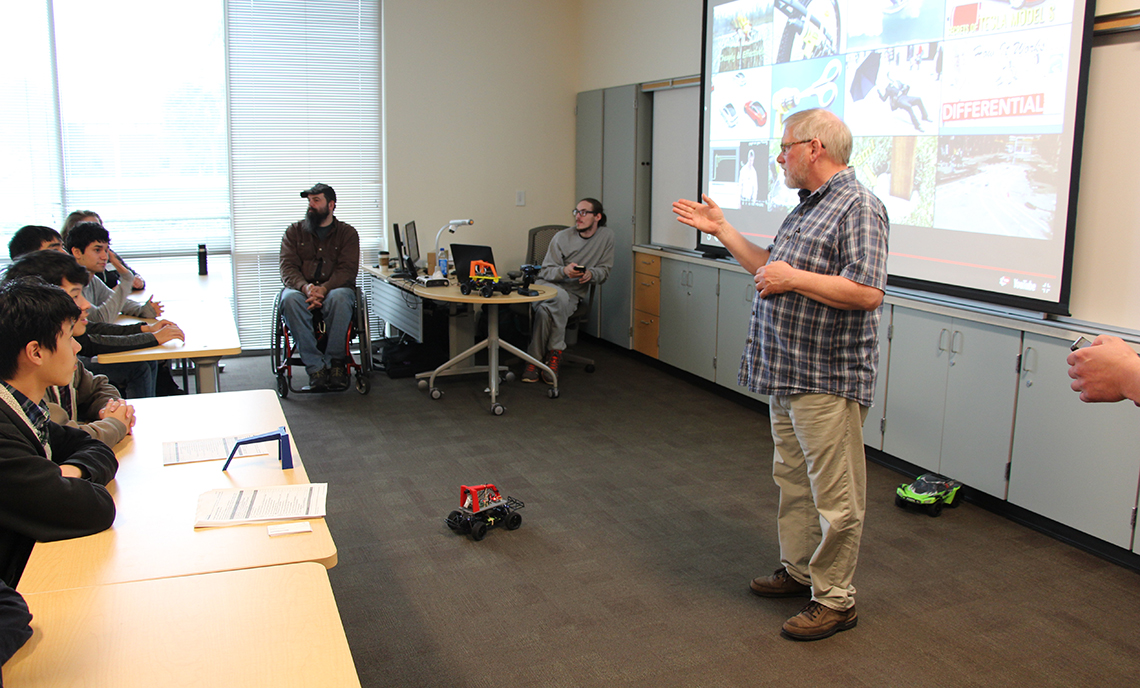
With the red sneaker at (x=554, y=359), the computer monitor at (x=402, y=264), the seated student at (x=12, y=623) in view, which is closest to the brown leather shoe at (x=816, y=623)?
the seated student at (x=12, y=623)

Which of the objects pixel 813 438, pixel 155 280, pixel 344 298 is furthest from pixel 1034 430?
pixel 155 280

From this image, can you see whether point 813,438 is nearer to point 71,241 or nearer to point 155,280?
point 71,241

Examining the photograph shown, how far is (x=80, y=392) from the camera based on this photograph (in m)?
2.74

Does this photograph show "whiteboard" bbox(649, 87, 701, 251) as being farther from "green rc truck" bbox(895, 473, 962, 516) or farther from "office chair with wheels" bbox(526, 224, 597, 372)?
"green rc truck" bbox(895, 473, 962, 516)

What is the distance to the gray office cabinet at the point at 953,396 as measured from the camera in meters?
3.70

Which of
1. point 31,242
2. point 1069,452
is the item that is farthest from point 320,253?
point 1069,452

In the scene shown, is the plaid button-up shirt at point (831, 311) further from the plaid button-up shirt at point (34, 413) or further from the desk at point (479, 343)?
the desk at point (479, 343)

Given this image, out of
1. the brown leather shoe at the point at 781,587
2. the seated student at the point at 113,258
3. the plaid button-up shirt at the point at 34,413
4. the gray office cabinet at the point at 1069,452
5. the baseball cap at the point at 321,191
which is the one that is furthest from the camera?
the baseball cap at the point at 321,191

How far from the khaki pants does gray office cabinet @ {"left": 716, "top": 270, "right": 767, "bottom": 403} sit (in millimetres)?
2412

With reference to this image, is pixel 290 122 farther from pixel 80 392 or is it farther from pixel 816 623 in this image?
pixel 816 623

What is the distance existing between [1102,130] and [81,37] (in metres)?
6.32

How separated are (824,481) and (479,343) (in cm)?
343

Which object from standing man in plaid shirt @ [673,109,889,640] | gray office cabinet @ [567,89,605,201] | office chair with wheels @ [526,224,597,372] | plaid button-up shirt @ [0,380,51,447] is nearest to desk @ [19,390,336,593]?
plaid button-up shirt @ [0,380,51,447]

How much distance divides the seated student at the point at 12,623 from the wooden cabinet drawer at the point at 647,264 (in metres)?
5.31
